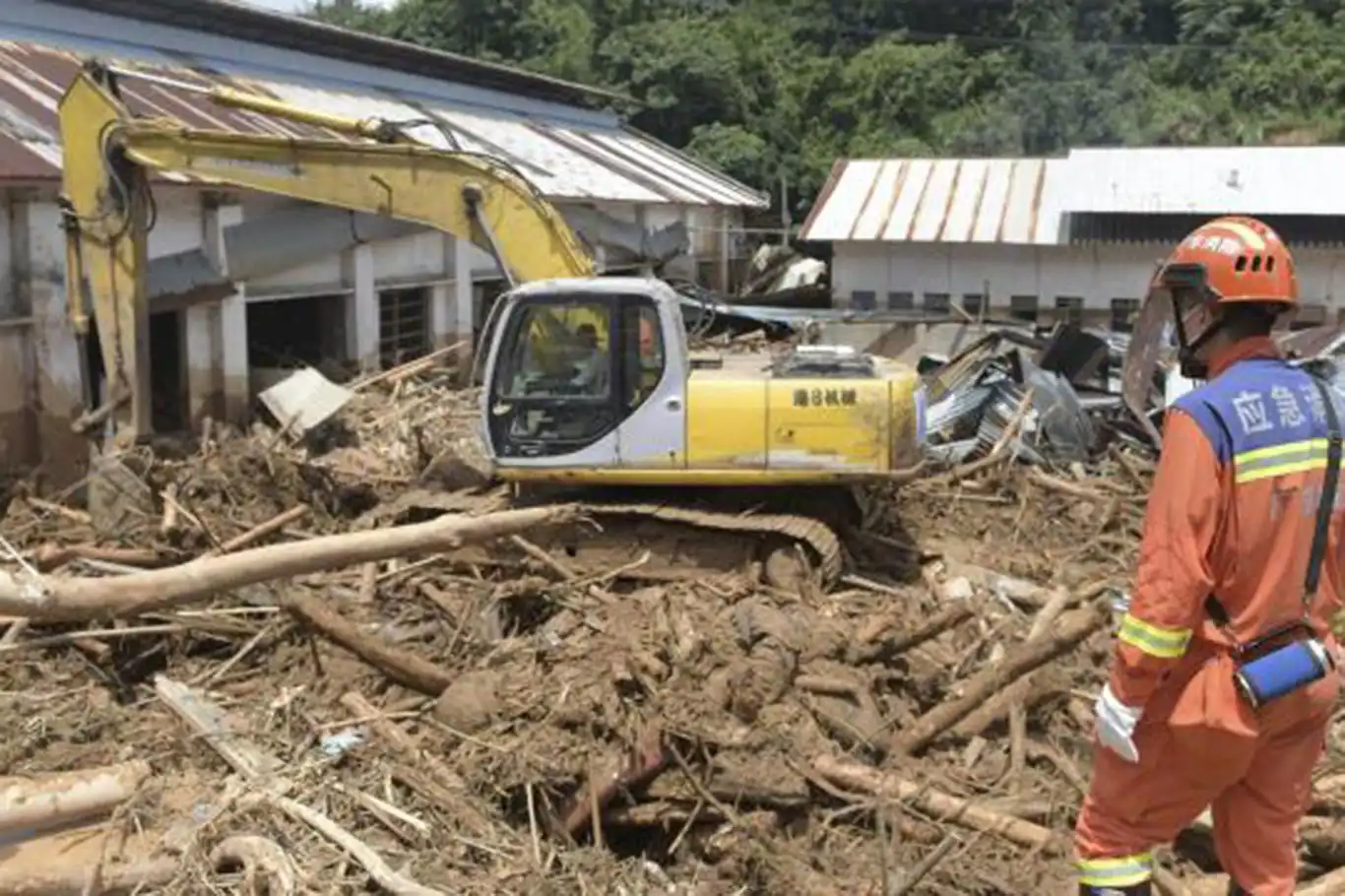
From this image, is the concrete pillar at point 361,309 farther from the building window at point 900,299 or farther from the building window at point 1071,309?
the building window at point 1071,309

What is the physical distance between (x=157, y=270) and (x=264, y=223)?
2.40m

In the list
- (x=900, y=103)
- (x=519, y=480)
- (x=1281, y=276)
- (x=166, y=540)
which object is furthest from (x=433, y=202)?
(x=900, y=103)

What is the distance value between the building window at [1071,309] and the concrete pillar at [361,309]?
494 inches

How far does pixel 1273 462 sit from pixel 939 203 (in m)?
22.1

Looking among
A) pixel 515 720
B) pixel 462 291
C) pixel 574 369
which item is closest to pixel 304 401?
pixel 574 369

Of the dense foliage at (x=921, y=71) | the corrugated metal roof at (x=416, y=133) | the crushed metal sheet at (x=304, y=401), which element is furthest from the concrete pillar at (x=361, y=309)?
the dense foliage at (x=921, y=71)

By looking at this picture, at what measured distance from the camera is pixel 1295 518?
3928mm

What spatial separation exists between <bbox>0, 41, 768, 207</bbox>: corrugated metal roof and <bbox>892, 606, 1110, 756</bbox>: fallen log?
19.0ft

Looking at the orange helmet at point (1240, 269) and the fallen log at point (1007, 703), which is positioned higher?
the orange helmet at point (1240, 269)

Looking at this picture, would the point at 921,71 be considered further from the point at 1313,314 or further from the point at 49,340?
the point at 49,340

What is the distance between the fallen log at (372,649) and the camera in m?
7.05

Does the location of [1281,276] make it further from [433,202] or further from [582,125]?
[582,125]

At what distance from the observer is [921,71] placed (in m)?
43.8

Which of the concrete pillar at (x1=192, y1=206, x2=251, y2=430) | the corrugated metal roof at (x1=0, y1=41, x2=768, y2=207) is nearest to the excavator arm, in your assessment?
the corrugated metal roof at (x1=0, y1=41, x2=768, y2=207)
